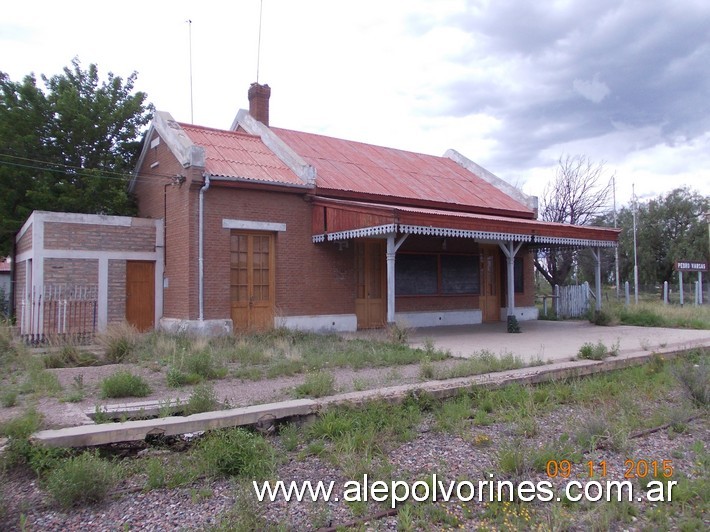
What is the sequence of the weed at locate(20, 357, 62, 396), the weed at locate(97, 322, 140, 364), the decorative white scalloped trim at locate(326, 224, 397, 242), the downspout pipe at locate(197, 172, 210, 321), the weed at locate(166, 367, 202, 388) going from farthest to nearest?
the downspout pipe at locate(197, 172, 210, 321) → the decorative white scalloped trim at locate(326, 224, 397, 242) → the weed at locate(97, 322, 140, 364) → the weed at locate(166, 367, 202, 388) → the weed at locate(20, 357, 62, 396)

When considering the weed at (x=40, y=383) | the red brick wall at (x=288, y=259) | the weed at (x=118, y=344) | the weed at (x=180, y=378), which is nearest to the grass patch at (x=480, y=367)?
the weed at (x=180, y=378)

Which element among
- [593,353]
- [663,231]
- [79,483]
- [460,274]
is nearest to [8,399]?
[79,483]

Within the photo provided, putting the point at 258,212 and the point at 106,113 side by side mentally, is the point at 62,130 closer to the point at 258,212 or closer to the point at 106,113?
the point at 106,113

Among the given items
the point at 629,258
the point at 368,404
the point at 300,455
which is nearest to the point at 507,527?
the point at 300,455

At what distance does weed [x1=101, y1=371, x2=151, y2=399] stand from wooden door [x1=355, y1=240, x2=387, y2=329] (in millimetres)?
9456

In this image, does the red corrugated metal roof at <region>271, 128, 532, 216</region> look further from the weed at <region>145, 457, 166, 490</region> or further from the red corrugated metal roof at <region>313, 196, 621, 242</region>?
the weed at <region>145, 457, 166, 490</region>

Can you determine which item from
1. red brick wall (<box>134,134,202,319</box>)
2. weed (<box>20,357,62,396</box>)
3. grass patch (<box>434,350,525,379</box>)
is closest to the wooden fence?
red brick wall (<box>134,134,202,319</box>)

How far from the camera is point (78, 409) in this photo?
6645 millimetres

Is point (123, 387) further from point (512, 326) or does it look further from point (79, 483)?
point (512, 326)

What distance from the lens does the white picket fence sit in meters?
21.5

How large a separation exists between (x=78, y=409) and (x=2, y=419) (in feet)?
2.47

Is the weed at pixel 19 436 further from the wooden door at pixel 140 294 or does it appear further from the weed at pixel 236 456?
the wooden door at pixel 140 294

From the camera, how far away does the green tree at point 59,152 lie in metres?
18.5

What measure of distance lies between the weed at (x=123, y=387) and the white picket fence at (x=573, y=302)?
1754 centimetres
